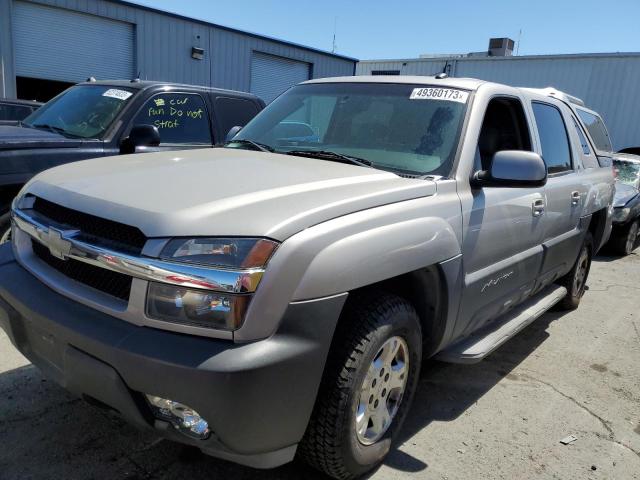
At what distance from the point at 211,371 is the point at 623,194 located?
8718 millimetres

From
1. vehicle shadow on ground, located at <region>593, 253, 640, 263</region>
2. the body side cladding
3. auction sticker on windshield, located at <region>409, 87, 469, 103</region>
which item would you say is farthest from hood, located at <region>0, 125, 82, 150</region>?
vehicle shadow on ground, located at <region>593, 253, 640, 263</region>

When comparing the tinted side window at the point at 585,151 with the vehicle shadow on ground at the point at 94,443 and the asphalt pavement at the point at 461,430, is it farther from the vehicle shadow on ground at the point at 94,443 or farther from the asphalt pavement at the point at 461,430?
the vehicle shadow on ground at the point at 94,443

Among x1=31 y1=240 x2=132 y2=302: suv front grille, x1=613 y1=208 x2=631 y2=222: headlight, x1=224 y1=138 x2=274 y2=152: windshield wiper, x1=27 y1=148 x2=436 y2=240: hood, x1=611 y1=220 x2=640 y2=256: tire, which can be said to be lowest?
x1=611 y1=220 x2=640 y2=256: tire

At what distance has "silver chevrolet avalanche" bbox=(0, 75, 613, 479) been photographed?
1860 millimetres

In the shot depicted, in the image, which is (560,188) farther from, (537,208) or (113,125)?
(113,125)

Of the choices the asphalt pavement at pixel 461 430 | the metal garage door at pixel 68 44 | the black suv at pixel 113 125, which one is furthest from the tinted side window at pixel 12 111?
the metal garage door at pixel 68 44

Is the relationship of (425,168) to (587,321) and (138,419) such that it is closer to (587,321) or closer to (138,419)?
(138,419)

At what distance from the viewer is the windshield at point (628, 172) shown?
9837 mm

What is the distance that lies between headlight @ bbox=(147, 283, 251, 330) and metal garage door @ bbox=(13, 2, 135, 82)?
14.0 metres

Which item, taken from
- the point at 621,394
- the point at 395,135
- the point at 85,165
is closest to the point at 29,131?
the point at 85,165

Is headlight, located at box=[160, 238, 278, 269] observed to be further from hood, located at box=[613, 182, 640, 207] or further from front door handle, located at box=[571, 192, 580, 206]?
hood, located at box=[613, 182, 640, 207]

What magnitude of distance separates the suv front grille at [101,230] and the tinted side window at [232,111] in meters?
3.60

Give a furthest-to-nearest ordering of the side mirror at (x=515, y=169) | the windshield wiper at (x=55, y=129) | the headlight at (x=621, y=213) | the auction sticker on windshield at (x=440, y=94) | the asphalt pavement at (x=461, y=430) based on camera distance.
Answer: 1. the headlight at (x=621, y=213)
2. the windshield wiper at (x=55, y=129)
3. the auction sticker on windshield at (x=440, y=94)
4. the side mirror at (x=515, y=169)
5. the asphalt pavement at (x=461, y=430)

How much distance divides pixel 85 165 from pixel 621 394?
3658 mm
